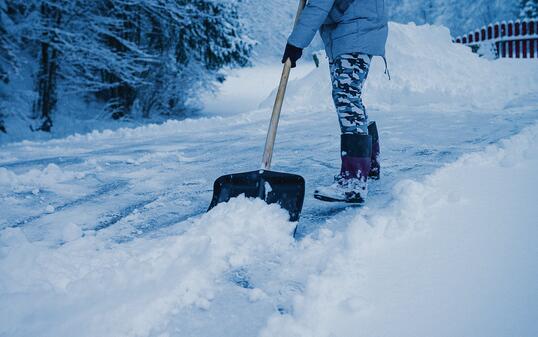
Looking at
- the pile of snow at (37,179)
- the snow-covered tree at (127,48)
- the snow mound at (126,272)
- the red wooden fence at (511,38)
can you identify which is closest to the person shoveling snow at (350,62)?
the snow mound at (126,272)

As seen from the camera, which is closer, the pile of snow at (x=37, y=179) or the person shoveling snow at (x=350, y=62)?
the person shoveling snow at (x=350, y=62)

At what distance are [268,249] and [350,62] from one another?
1.16m

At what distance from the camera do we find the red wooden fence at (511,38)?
11.6 m

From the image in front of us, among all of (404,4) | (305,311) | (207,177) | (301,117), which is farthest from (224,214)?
(404,4)

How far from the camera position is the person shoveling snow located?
233cm

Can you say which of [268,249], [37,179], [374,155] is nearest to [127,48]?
[37,179]

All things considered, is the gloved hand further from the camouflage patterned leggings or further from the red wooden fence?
the red wooden fence

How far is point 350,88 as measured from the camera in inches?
94.0

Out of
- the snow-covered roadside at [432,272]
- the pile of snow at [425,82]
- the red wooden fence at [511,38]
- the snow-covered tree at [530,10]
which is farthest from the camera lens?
the snow-covered tree at [530,10]

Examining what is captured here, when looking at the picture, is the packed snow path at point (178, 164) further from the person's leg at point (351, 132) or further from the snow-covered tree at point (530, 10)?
the snow-covered tree at point (530, 10)

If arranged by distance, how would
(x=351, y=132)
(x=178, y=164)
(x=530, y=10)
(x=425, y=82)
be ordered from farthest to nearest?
(x=530, y=10), (x=425, y=82), (x=178, y=164), (x=351, y=132)

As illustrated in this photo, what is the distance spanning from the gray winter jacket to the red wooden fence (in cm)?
1057

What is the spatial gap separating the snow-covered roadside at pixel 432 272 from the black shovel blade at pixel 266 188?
1.01ft

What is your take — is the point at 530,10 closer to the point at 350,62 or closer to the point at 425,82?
the point at 425,82
